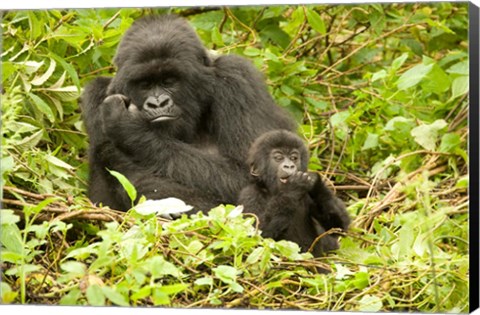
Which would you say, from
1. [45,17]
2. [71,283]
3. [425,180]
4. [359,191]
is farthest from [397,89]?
[71,283]

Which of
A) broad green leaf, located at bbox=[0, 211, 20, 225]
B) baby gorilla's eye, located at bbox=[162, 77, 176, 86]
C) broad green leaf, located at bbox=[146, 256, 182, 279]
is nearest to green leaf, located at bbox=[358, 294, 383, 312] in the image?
broad green leaf, located at bbox=[146, 256, 182, 279]

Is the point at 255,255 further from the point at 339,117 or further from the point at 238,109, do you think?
the point at 339,117

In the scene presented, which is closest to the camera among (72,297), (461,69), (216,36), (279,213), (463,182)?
(72,297)

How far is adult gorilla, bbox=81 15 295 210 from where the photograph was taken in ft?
15.5

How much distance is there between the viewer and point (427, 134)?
468 centimetres

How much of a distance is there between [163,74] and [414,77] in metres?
1.09

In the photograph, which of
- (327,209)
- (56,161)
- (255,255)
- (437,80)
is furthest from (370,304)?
(56,161)

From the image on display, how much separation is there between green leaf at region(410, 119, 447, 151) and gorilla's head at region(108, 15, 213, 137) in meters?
0.93

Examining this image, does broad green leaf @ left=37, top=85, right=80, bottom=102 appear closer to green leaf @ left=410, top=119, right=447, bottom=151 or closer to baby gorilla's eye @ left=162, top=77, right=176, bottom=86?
baby gorilla's eye @ left=162, top=77, right=176, bottom=86

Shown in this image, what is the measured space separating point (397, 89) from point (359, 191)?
1.77ft

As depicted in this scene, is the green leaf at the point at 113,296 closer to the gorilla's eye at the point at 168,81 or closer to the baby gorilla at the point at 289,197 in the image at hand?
the baby gorilla at the point at 289,197

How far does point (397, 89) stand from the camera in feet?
17.4

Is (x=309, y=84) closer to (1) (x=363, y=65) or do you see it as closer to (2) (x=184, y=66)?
(1) (x=363, y=65)

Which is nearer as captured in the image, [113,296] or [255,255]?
[113,296]
